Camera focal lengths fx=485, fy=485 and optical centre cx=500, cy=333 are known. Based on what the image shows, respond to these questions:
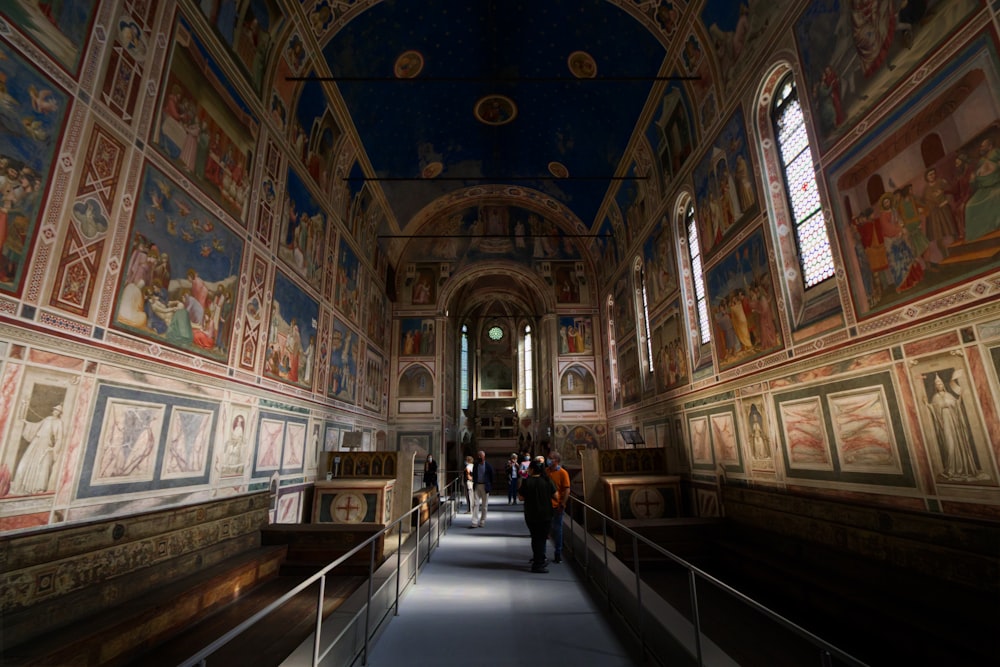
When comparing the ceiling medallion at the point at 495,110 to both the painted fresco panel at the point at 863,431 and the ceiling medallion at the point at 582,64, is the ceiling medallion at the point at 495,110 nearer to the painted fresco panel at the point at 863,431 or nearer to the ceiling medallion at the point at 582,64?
the ceiling medallion at the point at 582,64

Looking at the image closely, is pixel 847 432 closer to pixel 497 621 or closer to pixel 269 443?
pixel 497 621

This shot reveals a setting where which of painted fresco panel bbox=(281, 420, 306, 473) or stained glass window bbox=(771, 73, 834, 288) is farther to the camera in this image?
painted fresco panel bbox=(281, 420, 306, 473)

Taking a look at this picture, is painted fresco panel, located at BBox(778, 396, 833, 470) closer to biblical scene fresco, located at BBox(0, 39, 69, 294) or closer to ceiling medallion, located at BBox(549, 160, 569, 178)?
biblical scene fresco, located at BBox(0, 39, 69, 294)

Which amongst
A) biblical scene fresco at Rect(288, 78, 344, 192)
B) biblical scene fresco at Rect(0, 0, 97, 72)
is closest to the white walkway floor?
biblical scene fresco at Rect(0, 0, 97, 72)

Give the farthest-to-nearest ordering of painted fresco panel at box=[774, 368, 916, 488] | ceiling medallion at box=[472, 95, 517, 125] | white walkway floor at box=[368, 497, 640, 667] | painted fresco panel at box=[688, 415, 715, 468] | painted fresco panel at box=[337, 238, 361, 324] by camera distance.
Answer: ceiling medallion at box=[472, 95, 517, 125]
painted fresco panel at box=[337, 238, 361, 324]
painted fresco panel at box=[688, 415, 715, 468]
painted fresco panel at box=[774, 368, 916, 488]
white walkway floor at box=[368, 497, 640, 667]

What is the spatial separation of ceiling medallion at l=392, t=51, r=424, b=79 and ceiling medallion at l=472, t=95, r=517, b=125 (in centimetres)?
272

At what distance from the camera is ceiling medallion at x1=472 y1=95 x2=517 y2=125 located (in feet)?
52.1

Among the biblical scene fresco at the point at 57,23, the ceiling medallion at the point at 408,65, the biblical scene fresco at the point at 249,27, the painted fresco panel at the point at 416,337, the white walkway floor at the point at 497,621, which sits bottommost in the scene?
the white walkway floor at the point at 497,621

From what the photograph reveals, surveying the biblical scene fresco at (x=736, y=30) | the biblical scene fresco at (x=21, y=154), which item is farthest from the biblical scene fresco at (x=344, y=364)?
the biblical scene fresco at (x=736, y=30)

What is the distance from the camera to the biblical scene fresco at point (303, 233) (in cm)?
1107

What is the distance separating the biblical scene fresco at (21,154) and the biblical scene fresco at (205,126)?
1.78 m

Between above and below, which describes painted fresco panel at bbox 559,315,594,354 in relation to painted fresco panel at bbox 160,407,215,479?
above

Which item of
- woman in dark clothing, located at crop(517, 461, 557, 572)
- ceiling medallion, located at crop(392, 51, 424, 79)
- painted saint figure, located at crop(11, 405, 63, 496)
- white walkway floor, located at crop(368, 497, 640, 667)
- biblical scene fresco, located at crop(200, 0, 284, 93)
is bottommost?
white walkway floor, located at crop(368, 497, 640, 667)

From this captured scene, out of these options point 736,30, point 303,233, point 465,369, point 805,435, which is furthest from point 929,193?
point 465,369
